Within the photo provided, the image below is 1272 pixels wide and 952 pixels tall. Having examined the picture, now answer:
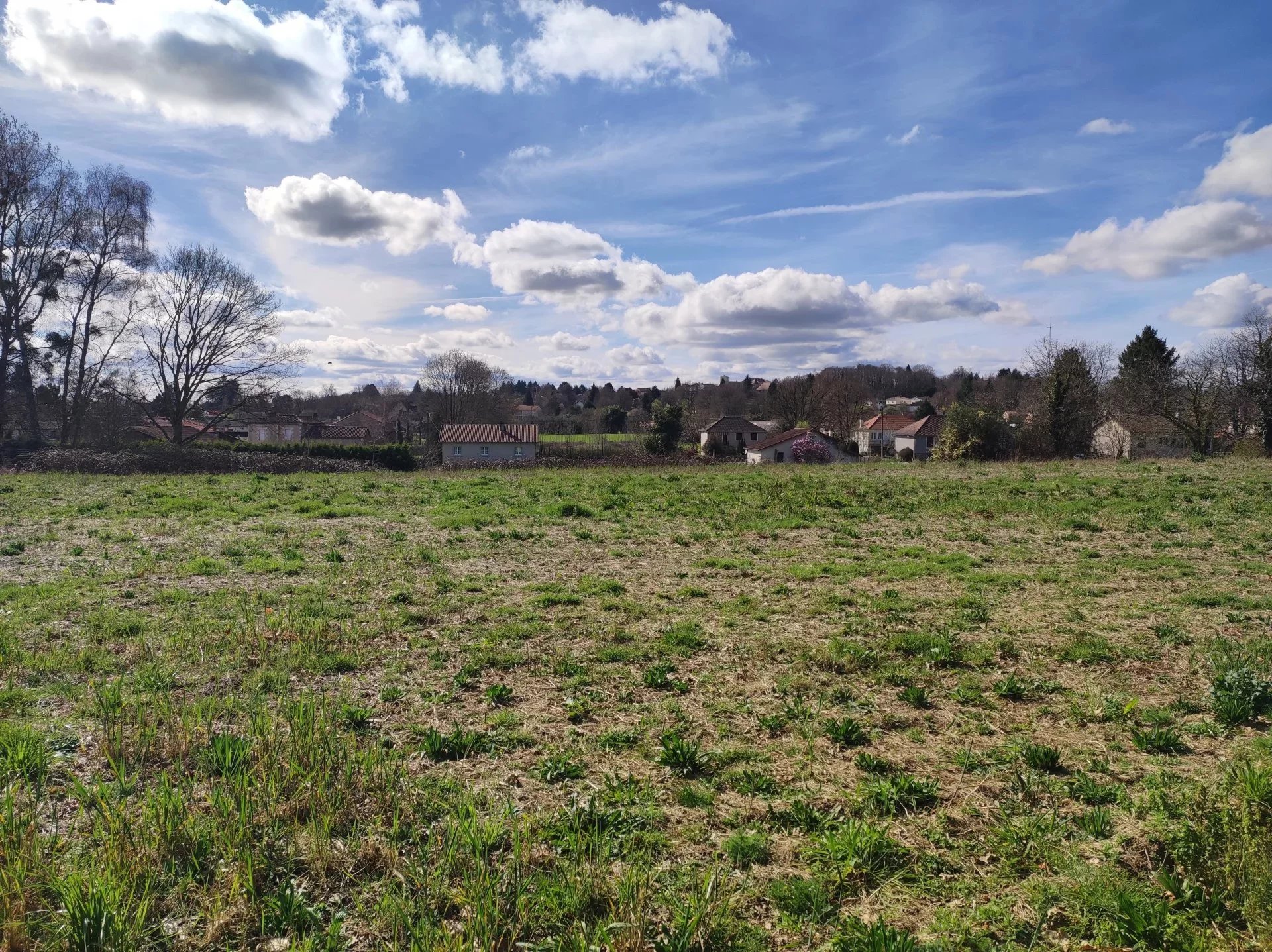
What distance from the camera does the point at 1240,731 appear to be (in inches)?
198

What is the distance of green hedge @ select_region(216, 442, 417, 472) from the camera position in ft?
129

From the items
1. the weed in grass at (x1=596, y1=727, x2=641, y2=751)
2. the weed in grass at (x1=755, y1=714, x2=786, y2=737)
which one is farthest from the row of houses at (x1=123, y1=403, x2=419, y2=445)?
the weed in grass at (x1=755, y1=714, x2=786, y2=737)

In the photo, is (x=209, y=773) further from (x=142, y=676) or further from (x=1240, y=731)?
(x=1240, y=731)

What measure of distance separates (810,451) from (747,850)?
49.1m

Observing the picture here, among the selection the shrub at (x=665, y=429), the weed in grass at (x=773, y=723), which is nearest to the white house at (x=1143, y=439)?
the shrub at (x=665, y=429)

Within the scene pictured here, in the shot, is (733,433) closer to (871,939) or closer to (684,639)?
(684,639)

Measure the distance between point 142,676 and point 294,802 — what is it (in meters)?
3.12

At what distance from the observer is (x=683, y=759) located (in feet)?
15.4

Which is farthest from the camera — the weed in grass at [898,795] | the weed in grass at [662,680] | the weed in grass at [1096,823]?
the weed in grass at [662,680]

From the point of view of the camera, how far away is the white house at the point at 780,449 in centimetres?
5466

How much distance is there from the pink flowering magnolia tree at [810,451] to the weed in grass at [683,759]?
4707cm

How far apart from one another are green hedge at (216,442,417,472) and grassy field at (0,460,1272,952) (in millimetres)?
28534

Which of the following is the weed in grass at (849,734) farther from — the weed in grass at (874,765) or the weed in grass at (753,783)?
the weed in grass at (753,783)

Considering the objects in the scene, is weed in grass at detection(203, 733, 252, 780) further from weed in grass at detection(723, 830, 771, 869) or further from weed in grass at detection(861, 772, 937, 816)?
weed in grass at detection(861, 772, 937, 816)
